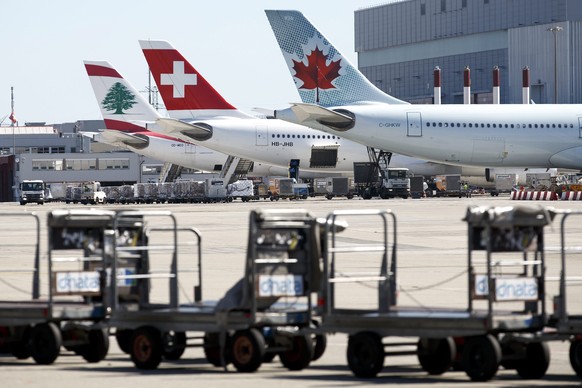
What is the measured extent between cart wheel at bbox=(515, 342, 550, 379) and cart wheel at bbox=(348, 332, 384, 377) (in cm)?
153

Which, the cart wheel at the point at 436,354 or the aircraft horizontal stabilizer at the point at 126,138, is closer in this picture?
the cart wheel at the point at 436,354

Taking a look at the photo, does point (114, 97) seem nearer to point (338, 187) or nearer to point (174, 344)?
point (338, 187)

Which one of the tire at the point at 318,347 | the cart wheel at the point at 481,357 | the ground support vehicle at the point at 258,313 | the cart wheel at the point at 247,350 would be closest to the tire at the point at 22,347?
the ground support vehicle at the point at 258,313

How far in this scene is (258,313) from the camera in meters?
14.0

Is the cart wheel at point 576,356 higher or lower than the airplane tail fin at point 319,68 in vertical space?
lower

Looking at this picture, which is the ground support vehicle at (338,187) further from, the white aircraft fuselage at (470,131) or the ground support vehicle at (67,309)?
the ground support vehicle at (67,309)

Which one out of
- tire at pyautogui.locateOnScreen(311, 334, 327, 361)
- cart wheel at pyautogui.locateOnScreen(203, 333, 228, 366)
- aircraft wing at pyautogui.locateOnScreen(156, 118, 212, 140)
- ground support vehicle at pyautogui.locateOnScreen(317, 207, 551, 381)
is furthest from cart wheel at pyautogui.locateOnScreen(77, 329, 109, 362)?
aircraft wing at pyautogui.locateOnScreen(156, 118, 212, 140)

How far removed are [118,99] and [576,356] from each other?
87.2 meters

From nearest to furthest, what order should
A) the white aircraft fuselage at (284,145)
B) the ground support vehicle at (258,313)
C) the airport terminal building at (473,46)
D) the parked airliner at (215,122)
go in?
1. the ground support vehicle at (258,313)
2. the parked airliner at (215,122)
3. the white aircraft fuselage at (284,145)
4. the airport terminal building at (473,46)

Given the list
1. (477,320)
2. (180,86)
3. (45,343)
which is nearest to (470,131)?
(180,86)

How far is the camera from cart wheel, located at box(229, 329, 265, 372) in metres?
13.9

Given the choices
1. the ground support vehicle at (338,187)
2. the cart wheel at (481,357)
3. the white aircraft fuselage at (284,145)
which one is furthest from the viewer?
the ground support vehicle at (338,187)

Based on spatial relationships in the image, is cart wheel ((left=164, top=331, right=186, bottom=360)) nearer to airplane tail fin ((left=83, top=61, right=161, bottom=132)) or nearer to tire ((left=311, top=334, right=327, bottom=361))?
tire ((left=311, top=334, right=327, bottom=361))

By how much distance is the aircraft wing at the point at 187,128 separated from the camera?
261 feet
